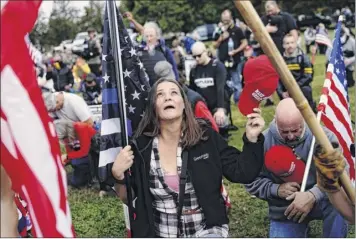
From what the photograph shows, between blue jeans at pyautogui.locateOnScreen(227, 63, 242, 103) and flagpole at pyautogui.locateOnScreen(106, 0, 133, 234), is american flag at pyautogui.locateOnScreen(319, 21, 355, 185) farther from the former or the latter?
blue jeans at pyautogui.locateOnScreen(227, 63, 242, 103)

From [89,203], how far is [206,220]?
335 cm

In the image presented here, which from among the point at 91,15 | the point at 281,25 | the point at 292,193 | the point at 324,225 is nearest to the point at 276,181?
the point at 292,193

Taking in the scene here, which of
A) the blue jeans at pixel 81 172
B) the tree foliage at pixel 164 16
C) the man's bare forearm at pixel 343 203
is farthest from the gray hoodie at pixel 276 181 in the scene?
the tree foliage at pixel 164 16

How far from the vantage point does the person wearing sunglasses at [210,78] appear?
313 inches

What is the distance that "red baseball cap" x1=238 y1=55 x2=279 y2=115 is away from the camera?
341 centimetres

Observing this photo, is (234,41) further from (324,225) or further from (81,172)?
(324,225)

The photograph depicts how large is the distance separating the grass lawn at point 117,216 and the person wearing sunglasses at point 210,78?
64.8 inches

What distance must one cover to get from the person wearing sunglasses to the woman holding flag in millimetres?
4198

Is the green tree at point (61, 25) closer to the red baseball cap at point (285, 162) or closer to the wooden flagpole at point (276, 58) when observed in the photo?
the red baseball cap at point (285, 162)

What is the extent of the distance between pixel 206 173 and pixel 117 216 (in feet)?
9.04

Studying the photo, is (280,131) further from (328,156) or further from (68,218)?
(68,218)

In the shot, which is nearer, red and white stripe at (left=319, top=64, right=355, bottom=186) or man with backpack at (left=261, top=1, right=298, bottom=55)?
red and white stripe at (left=319, top=64, right=355, bottom=186)

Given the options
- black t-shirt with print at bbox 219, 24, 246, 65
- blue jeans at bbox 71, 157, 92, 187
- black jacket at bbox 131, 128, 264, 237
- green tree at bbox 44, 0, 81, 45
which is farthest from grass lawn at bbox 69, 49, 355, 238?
green tree at bbox 44, 0, 81, 45

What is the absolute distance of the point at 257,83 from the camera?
11.3 feet
